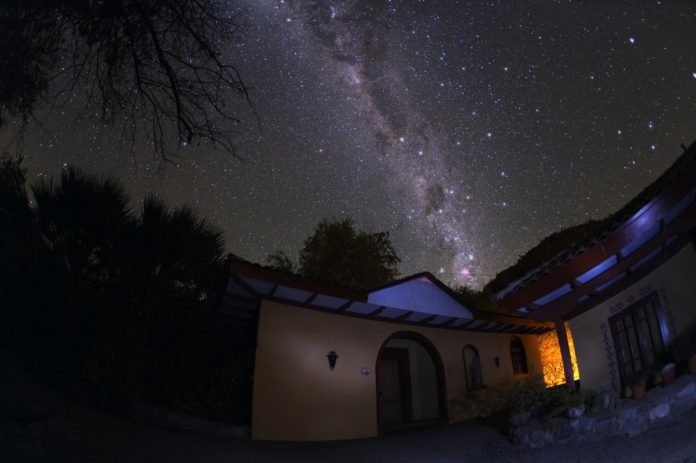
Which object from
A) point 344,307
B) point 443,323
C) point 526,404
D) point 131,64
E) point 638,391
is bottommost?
point 526,404

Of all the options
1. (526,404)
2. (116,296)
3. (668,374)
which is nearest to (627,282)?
(668,374)

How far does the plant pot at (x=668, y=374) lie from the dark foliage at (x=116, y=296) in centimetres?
746

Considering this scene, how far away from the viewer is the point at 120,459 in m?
5.09

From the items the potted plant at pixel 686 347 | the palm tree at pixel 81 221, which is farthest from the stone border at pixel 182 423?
the potted plant at pixel 686 347

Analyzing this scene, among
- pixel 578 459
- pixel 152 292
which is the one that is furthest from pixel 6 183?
pixel 578 459

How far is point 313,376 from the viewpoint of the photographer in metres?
8.98

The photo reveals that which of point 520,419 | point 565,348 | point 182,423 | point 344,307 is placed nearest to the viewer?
point 182,423

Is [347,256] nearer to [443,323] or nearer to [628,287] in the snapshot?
[443,323]

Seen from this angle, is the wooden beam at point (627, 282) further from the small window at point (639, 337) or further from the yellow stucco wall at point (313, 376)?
the yellow stucco wall at point (313, 376)

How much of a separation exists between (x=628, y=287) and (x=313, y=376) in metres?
6.74

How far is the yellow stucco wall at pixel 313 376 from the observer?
27.0 ft

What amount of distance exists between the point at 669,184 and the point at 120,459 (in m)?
7.90

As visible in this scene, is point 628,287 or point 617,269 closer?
point 617,269

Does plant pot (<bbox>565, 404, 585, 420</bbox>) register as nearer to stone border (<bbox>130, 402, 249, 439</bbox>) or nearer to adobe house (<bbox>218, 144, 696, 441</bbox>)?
adobe house (<bbox>218, 144, 696, 441</bbox>)
